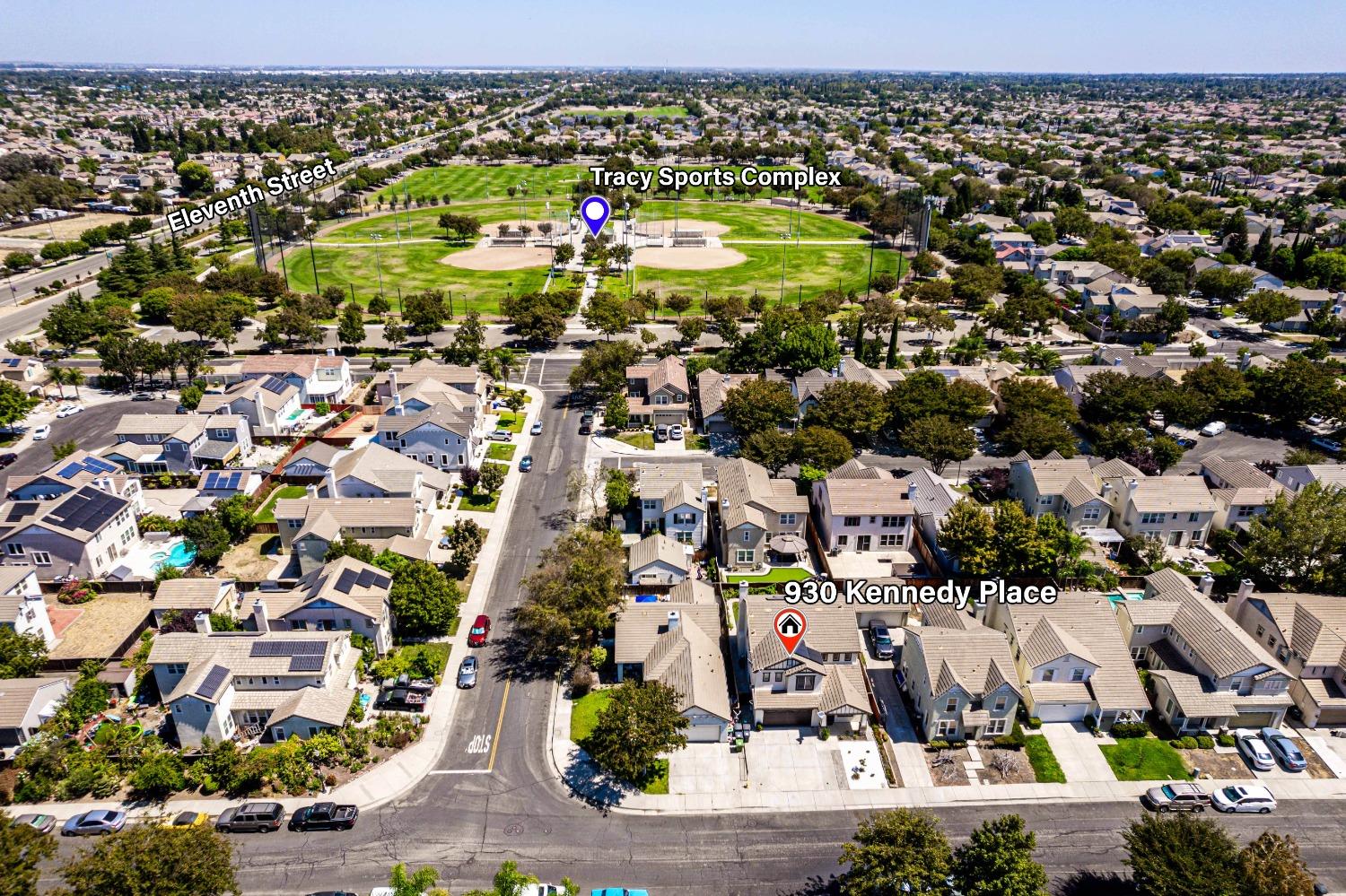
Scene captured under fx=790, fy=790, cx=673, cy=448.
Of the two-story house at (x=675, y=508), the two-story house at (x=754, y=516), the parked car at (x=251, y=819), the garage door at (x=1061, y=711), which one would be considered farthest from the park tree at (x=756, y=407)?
the parked car at (x=251, y=819)

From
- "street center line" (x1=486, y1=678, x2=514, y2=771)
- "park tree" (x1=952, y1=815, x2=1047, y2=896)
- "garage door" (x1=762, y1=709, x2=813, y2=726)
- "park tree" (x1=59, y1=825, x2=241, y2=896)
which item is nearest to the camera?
"park tree" (x1=59, y1=825, x2=241, y2=896)

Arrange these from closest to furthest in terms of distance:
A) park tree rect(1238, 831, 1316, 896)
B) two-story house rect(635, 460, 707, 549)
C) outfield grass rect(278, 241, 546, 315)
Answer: park tree rect(1238, 831, 1316, 896), two-story house rect(635, 460, 707, 549), outfield grass rect(278, 241, 546, 315)

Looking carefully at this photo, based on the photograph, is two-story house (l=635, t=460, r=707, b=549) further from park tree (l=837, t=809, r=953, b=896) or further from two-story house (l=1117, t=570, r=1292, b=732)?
park tree (l=837, t=809, r=953, b=896)

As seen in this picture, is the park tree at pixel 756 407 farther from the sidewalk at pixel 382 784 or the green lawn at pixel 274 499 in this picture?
the green lawn at pixel 274 499

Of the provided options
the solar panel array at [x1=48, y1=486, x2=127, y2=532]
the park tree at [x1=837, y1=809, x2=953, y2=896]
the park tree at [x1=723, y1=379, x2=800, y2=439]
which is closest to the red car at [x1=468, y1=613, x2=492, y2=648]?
the park tree at [x1=837, y1=809, x2=953, y2=896]

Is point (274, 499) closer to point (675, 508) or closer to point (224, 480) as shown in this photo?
point (224, 480)

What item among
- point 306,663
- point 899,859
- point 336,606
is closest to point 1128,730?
point 899,859
